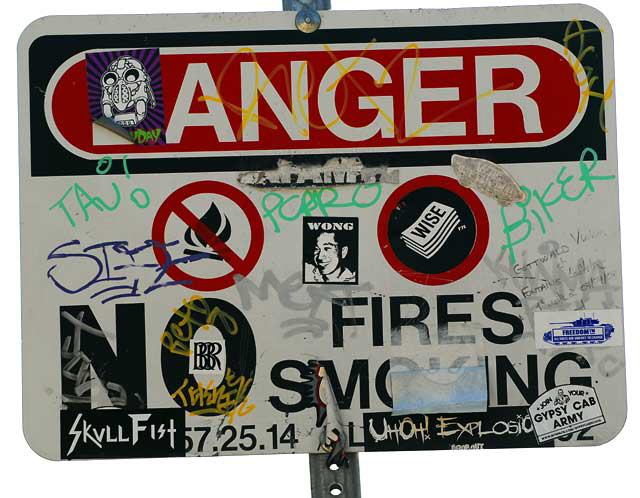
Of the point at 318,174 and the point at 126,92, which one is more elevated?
the point at 126,92

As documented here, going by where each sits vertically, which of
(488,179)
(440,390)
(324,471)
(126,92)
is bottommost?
(324,471)

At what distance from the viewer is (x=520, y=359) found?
254cm

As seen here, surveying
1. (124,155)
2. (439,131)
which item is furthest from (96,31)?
(439,131)

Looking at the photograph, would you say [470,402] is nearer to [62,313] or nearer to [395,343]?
[395,343]

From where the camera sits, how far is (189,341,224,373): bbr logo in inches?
99.7

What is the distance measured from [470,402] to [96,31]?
3.44 ft

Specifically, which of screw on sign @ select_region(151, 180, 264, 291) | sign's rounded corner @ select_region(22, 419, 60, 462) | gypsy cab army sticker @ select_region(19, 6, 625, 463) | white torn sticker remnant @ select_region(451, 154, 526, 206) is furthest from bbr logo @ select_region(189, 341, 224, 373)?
white torn sticker remnant @ select_region(451, 154, 526, 206)

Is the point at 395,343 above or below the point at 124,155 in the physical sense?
below

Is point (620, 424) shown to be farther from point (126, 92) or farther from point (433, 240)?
point (126, 92)

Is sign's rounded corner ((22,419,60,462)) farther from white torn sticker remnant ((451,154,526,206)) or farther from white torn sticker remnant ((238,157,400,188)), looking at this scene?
white torn sticker remnant ((451,154,526,206))

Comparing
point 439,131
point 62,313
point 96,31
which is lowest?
point 62,313

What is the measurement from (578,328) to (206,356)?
74 cm

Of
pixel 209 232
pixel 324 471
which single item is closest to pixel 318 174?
pixel 209 232

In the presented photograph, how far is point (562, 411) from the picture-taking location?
8.32 feet
